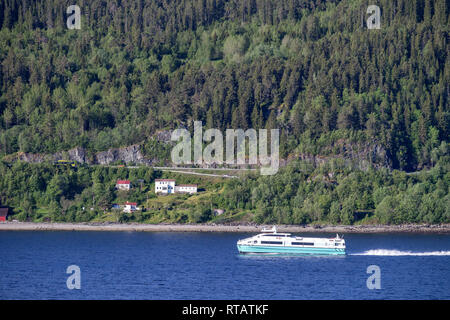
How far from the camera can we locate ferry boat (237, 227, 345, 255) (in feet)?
330

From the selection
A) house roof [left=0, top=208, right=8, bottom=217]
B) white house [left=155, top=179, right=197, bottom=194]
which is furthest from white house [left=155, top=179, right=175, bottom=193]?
house roof [left=0, top=208, right=8, bottom=217]

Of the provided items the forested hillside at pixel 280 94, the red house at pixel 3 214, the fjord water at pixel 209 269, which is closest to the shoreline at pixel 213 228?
the red house at pixel 3 214

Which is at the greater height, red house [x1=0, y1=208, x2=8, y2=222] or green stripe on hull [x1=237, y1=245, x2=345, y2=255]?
green stripe on hull [x1=237, y1=245, x2=345, y2=255]

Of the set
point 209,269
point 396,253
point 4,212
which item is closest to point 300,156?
point 396,253

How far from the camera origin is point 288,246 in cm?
10075

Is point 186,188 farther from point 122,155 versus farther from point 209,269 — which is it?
point 209,269

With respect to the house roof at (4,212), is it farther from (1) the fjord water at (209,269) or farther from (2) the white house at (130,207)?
(2) the white house at (130,207)

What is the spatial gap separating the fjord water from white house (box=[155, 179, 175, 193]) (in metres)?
23.8

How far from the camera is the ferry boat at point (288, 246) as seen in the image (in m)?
101

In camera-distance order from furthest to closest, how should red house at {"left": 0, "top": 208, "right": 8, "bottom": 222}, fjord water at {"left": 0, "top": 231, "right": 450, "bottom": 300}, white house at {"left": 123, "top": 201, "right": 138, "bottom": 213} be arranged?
white house at {"left": 123, "top": 201, "right": 138, "bottom": 213} → red house at {"left": 0, "top": 208, "right": 8, "bottom": 222} → fjord water at {"left": 0, "top": 231, "right": 450, "bottom": 300}

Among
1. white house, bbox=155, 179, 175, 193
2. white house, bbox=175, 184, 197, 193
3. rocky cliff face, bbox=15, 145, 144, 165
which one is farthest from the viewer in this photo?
rocky cliff face, bbox=15, 145, 144, 165

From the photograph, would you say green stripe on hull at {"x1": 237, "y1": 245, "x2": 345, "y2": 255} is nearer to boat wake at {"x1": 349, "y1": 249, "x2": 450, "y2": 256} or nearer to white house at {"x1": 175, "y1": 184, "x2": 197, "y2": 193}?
boat wake at {"x1": 349, "y1": 249, "x2": 450, "y2": 256}

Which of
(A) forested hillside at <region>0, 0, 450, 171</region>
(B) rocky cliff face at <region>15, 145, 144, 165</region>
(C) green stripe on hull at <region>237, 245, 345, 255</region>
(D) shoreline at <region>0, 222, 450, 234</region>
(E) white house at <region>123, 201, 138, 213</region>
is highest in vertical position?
(A) forested hillside at <region>0, 0, 450, 171</region>

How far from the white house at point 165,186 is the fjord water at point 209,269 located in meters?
23.8
